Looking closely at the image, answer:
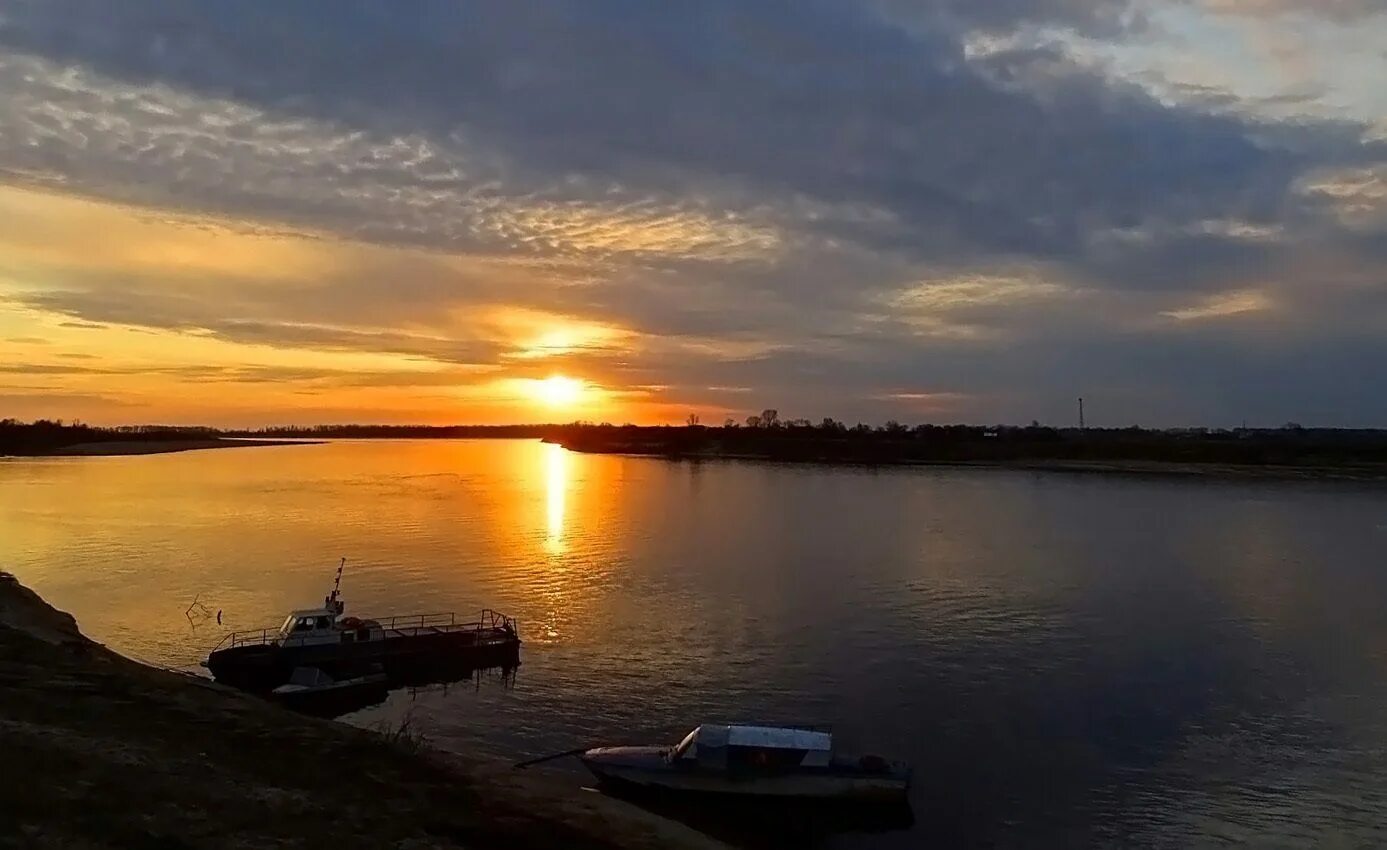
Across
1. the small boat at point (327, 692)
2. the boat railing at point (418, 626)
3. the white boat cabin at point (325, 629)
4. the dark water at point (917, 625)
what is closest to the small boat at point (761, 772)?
the dark water at point (917, 625)

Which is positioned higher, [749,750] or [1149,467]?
[1149,467]

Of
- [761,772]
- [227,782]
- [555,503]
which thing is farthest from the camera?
[555,503]

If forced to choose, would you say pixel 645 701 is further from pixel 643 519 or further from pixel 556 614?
pixel 643 519

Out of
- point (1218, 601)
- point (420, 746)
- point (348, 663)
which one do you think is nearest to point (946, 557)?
point (1218, 601)

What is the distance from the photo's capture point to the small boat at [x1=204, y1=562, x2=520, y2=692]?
35.7 m

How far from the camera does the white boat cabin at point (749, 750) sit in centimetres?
2595

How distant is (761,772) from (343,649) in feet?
60.5

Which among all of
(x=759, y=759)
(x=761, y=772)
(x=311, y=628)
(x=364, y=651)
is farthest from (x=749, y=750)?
(x=311, y=628)

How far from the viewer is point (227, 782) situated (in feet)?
55.0

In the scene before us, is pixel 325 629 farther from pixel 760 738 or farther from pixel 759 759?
pixel 759 759

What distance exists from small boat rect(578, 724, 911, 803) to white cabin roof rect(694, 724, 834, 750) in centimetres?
3

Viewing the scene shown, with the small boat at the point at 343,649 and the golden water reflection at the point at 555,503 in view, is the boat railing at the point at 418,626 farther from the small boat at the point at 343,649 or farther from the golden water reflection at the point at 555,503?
the golden water reflection at the point at 555,503

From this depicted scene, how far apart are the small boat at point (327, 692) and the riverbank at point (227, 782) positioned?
28.7 ft

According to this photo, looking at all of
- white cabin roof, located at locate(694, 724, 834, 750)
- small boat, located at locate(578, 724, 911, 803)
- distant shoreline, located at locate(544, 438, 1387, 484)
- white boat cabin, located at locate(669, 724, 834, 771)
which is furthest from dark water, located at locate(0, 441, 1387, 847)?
distant shoreline, located at locate(544, 438, 1387, 484)
